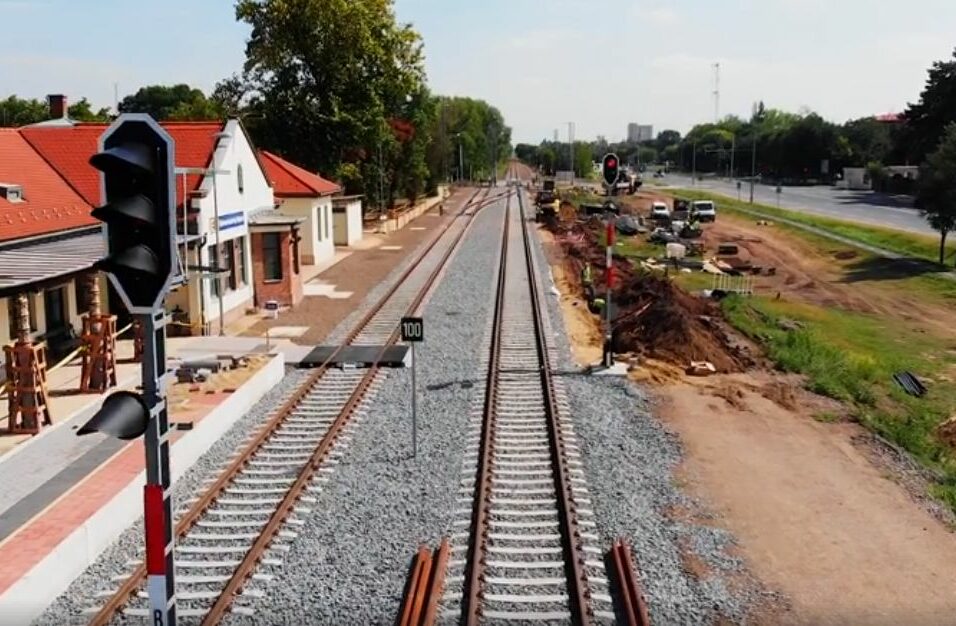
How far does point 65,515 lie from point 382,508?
3.67 metres

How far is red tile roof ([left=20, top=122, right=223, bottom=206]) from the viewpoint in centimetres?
2492

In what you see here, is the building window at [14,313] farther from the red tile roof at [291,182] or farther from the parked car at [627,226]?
the parked car at [627,226]

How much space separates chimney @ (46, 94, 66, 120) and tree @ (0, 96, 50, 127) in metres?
49.8

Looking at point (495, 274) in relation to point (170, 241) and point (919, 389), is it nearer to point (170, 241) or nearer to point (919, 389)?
point (919, 389)

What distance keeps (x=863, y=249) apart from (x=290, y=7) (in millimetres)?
32741

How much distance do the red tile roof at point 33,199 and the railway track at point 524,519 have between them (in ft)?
29.8

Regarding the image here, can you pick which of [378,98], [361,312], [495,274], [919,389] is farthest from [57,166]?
[378,98]

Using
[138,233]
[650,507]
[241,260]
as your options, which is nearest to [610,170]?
[650,507]

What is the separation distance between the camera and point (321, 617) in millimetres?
9211

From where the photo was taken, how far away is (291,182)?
137 ft

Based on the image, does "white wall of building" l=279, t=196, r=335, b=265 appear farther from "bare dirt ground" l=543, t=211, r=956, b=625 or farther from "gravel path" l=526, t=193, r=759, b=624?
"gravel path" l=526, t=193, r=759, b=624

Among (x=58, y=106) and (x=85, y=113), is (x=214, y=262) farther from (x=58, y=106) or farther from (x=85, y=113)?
(x=85, y=113)

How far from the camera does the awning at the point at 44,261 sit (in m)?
15.3

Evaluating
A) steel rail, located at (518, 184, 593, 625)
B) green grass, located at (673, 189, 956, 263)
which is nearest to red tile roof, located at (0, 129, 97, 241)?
steel rail, located at (518, 184, 593, 625)
